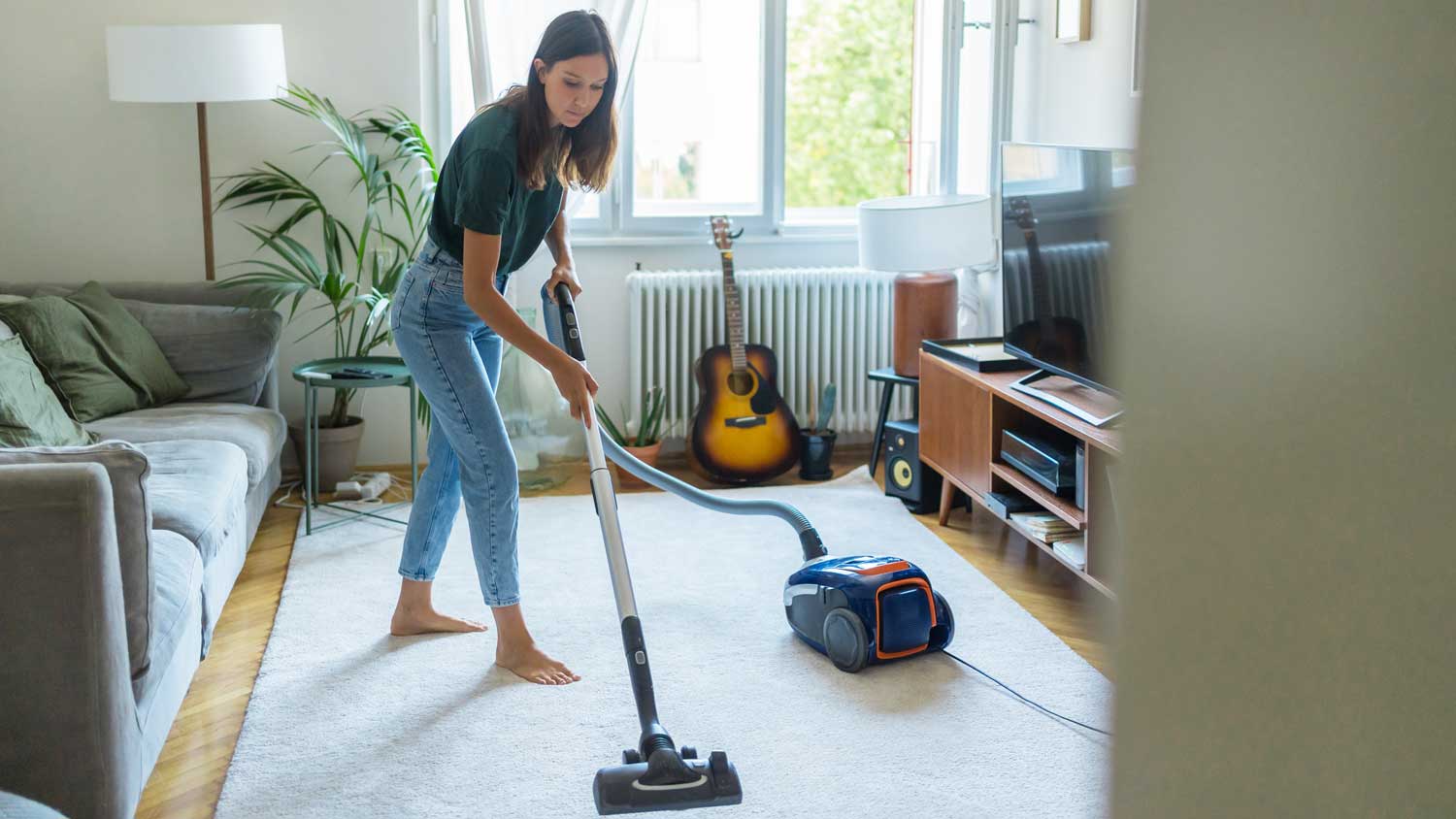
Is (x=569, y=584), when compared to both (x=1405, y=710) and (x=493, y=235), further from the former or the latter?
(x=1405, y=710)

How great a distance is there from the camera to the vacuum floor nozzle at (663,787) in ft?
6.67

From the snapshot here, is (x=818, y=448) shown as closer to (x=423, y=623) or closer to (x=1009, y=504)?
(x=1009, y=504)

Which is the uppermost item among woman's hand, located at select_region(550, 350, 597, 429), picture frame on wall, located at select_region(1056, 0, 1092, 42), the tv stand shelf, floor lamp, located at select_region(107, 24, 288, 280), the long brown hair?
picture frame on wall, located at select_region(1056, 0, 1092, 42)

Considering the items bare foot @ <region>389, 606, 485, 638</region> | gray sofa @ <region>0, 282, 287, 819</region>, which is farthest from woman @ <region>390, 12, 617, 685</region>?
gray sofa @ <region>0, 282, 287, 819</region>

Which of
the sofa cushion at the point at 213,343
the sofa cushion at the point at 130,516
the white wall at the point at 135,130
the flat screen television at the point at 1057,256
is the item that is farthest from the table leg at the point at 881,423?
the sofa cushion at the point at 130,516

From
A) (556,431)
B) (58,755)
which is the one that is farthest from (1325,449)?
(556,431)

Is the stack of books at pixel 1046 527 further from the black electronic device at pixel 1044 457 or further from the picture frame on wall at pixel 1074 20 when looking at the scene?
the picture frame on wall at pixel 1074 20

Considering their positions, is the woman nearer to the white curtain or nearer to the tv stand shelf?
the tv stand shelf

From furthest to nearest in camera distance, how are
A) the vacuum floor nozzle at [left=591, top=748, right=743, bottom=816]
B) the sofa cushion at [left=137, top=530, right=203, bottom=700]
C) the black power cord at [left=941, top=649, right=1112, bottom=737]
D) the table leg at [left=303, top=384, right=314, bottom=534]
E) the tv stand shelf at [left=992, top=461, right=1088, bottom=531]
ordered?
the table leg at [left=303, top=384, right=314, bottom=534] < the tv stand shelf at [left=992, top=461, right=1088, bottom=531] < the black power cord at [left=941, top=649, right=1112, bottom=737] < the sofa cushion at [left=137, top=530, right=203, bottom=700] < the vacuum floor nozzle at [left=591, top=748, right=743, bottom=816]

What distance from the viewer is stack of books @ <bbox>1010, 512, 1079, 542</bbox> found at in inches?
134

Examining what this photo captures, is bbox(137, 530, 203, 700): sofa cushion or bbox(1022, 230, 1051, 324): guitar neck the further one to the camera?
bbox(1022, 230, 1051, 324): guitar neck

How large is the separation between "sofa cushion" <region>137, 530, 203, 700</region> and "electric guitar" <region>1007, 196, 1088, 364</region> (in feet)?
7.00

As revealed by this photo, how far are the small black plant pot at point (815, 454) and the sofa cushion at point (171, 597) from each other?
7.82 ft

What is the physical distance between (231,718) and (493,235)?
116 centimetres
